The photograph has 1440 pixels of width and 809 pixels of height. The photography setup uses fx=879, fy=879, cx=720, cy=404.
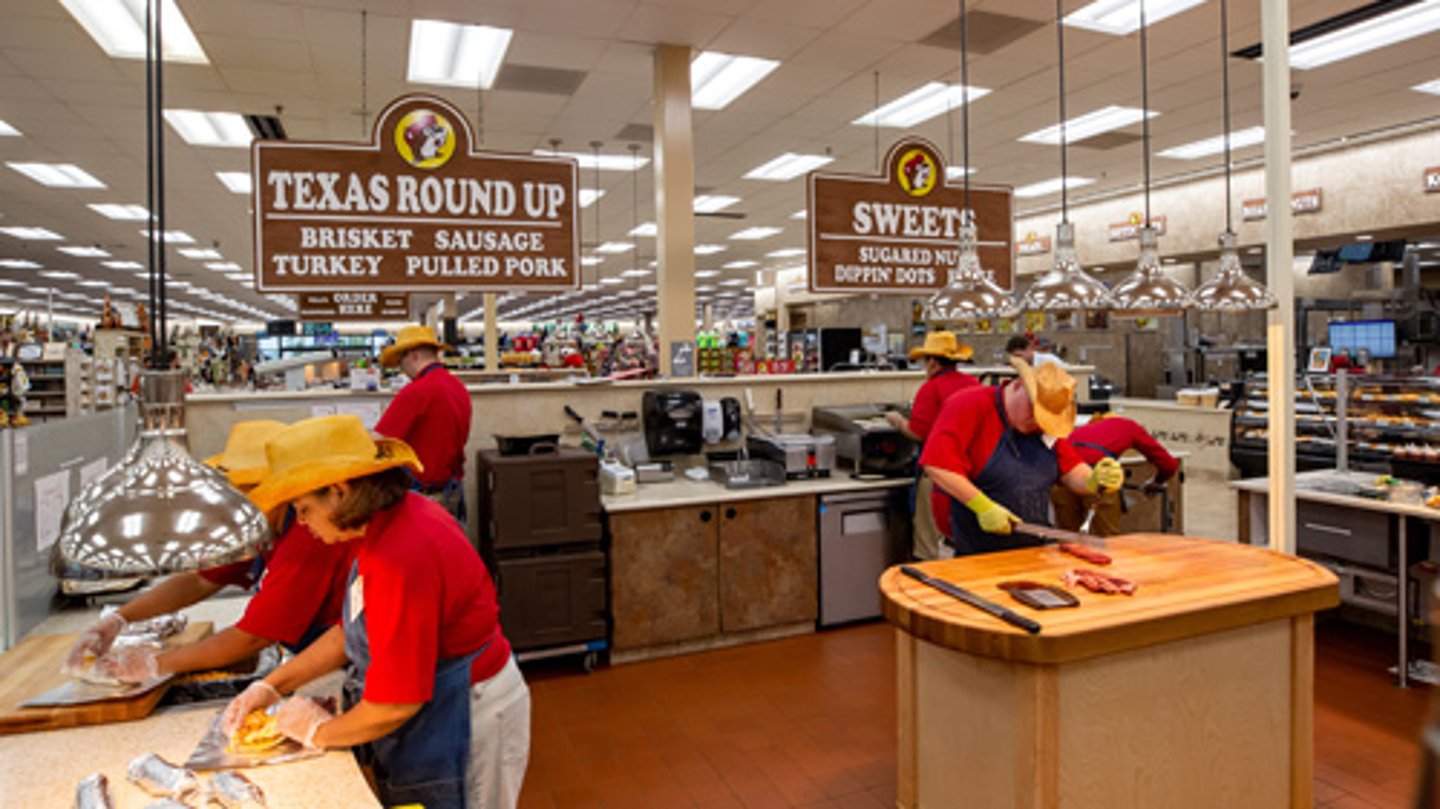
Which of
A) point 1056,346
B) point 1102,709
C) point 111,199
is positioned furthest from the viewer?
point 1056,346

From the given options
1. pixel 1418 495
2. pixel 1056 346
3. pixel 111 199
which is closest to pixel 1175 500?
pixel 1418 495

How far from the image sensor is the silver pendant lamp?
158cm

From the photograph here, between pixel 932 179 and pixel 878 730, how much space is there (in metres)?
3.44

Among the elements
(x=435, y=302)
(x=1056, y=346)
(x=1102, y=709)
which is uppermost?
(x=435, y=302)

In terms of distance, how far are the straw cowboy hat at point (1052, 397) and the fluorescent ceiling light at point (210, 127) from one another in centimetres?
670

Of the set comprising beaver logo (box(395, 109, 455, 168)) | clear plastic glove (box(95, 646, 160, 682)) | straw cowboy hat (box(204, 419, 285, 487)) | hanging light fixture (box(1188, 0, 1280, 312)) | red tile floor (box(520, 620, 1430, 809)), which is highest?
beaver logo (box(395, 109, 455, 168))

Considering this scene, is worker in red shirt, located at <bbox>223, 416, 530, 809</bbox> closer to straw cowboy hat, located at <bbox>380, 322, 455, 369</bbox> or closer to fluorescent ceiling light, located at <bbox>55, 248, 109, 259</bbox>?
straw cowboy hat, located at <bbox>380, 322, 455, 369</bbox>

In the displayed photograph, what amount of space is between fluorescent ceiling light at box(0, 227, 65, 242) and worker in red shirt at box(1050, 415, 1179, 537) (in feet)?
46.1

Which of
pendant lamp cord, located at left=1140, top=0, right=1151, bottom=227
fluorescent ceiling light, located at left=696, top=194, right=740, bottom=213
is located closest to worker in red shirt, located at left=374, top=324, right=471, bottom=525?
pendant lamp cord, located at left=1140, top=0, right=1151, bottom=227

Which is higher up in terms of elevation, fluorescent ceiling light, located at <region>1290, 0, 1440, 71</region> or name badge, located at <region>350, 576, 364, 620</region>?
fluorescent ceiling light, located at <region>1290, 0, 1440, 71</region>

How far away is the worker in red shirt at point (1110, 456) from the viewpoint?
495 cm

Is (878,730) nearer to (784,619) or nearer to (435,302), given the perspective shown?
(784,619)

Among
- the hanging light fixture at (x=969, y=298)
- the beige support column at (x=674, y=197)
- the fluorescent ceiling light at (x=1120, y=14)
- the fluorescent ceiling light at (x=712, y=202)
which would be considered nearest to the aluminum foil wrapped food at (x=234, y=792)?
the hanging light fixture at (x=969, y=298)

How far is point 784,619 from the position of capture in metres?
5.24
